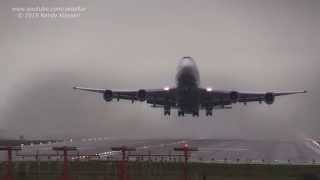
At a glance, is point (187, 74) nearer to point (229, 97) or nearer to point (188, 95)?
point (188, 95)

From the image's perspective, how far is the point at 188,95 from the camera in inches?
1887

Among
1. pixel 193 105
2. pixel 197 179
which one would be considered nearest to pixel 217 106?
pixel 193 105

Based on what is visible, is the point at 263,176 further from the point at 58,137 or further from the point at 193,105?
the point at 58,137

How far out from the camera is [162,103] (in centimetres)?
5272

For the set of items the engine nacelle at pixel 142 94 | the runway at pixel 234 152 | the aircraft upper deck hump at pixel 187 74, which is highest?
the aircraft upper deck hump at pixel 187 74

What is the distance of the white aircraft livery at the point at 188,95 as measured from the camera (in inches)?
1868


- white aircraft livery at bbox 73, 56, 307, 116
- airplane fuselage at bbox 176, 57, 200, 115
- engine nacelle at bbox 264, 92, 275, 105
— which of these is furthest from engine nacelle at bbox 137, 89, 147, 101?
Answer: engine nacelle at bbox 264, 92, 275, 105

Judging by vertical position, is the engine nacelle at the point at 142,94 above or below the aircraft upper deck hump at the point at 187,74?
below

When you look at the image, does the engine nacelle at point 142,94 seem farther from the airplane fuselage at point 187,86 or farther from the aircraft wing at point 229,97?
the aircraft wing at point 229,97

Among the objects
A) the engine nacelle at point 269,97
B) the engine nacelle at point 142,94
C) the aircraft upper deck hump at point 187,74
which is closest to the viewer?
the aircraft upper deck hump at point 187,74

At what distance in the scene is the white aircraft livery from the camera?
47438 millimetres

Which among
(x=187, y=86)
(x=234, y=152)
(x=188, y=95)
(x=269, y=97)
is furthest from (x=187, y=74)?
(x=269, y=97)

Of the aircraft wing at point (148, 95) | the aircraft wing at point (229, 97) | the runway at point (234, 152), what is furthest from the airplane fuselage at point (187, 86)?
the runway at point (234, 152)

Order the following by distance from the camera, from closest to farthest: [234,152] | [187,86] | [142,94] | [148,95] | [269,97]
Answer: [234,152] → [187,86] → [142,94] → [269,97] → [148,95]
